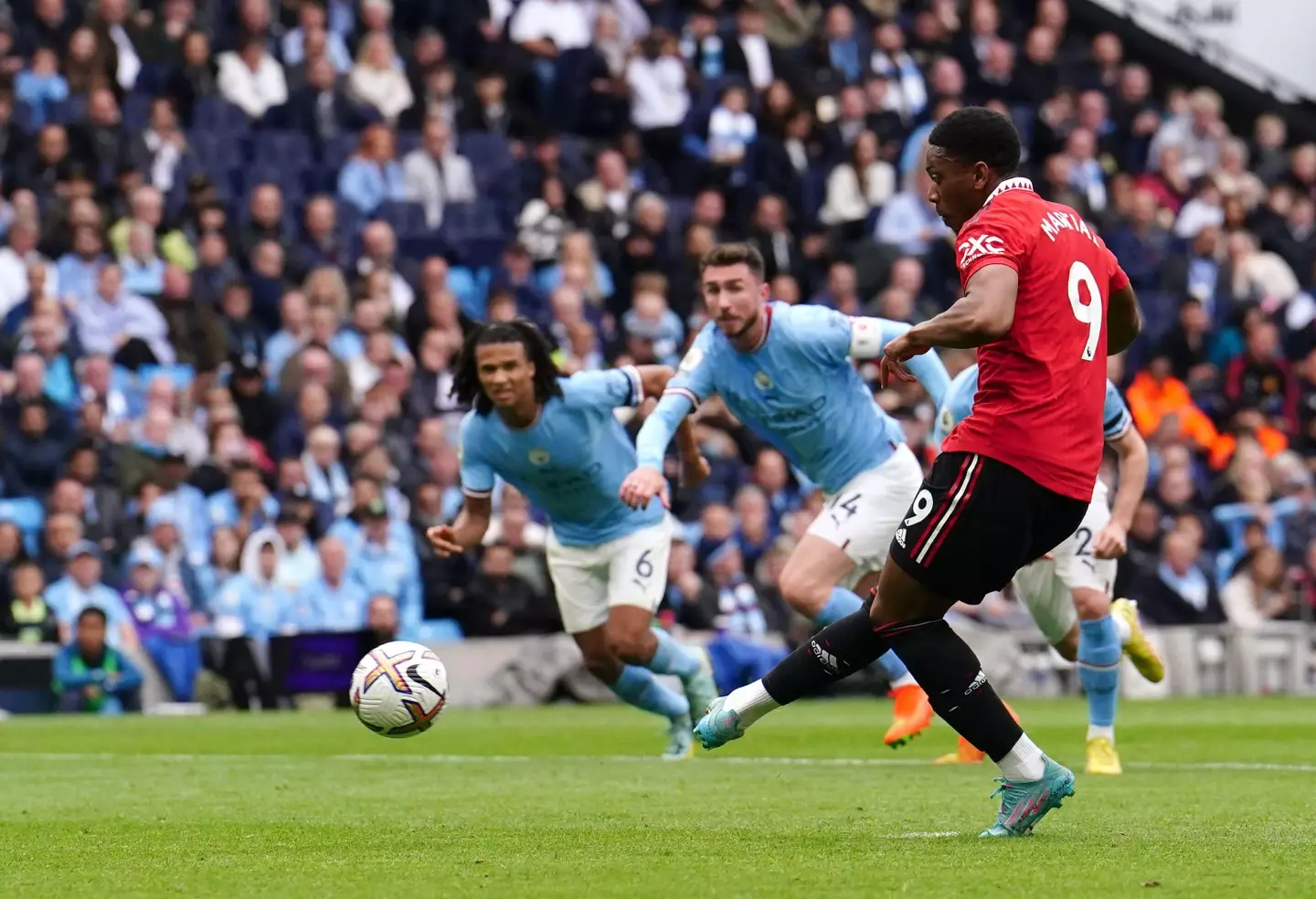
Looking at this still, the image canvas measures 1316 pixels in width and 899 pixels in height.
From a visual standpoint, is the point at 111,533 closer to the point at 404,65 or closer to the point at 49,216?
the point at 49,216

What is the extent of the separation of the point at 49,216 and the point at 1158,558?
10.7m

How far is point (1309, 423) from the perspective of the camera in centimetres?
2419

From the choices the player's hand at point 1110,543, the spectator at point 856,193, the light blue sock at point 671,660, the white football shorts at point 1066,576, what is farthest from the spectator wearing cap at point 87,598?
the player's hand at point 1110,543

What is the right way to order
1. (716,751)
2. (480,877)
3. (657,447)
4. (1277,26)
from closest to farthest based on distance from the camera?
1. (480,877)
2. (657,447)
3. (716,751)
4. (1277,26)

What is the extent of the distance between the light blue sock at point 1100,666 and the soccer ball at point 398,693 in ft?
10.6

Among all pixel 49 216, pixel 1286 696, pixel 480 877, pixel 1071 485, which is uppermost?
pixel 49 216

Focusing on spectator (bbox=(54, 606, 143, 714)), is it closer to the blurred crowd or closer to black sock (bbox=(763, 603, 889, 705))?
the blurred crowd

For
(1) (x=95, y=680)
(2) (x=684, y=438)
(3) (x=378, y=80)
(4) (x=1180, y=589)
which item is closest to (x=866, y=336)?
(2) (x=684, y=438)

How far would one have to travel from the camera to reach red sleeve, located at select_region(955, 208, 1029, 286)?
6707mm

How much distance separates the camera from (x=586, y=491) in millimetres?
12016

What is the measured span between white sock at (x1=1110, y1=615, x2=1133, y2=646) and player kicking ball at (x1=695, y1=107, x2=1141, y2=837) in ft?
13.4

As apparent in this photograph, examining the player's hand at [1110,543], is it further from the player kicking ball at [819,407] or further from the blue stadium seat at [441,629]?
the blue stadium seat at [441,629]

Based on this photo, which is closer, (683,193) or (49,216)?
(49,216)

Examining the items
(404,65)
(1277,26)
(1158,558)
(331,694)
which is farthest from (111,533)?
(1277,26)
